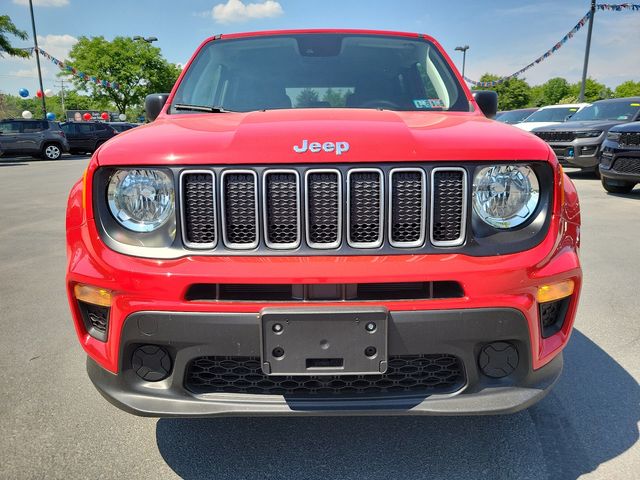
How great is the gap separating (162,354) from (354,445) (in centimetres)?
89

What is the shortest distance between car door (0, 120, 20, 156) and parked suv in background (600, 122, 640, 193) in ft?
64.6

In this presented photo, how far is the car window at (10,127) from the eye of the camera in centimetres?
1939

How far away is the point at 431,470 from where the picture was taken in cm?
197

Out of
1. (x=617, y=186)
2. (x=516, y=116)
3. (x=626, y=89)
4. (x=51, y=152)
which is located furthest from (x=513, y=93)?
(x=617, y=186)

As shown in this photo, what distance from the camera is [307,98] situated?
2.76 m

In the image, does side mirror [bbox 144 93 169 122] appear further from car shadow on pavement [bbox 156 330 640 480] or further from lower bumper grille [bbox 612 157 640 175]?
lower bumper grille [bbox 612 157 640 175]

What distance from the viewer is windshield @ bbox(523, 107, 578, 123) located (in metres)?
13.5

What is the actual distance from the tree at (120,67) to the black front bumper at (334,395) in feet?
142

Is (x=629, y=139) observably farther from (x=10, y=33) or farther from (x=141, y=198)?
(x=10, y=33)

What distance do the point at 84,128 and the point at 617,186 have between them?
2136 cm

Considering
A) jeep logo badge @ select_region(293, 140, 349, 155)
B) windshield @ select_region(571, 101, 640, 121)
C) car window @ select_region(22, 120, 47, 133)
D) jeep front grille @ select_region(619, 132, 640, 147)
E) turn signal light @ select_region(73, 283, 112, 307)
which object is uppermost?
jeep logo badge @ select_region(293, 140, 349, 155)

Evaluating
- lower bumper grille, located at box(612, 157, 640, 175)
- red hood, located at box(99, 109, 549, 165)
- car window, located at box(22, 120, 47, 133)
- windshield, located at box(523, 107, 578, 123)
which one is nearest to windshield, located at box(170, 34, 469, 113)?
red hood, located at box(99, 109, 549, 165)

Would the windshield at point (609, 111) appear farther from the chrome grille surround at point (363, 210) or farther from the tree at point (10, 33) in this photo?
the tree at point (10, 33)

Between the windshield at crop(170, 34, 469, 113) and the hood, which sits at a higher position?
the windshield at crop(170, 34, 469, 113)
